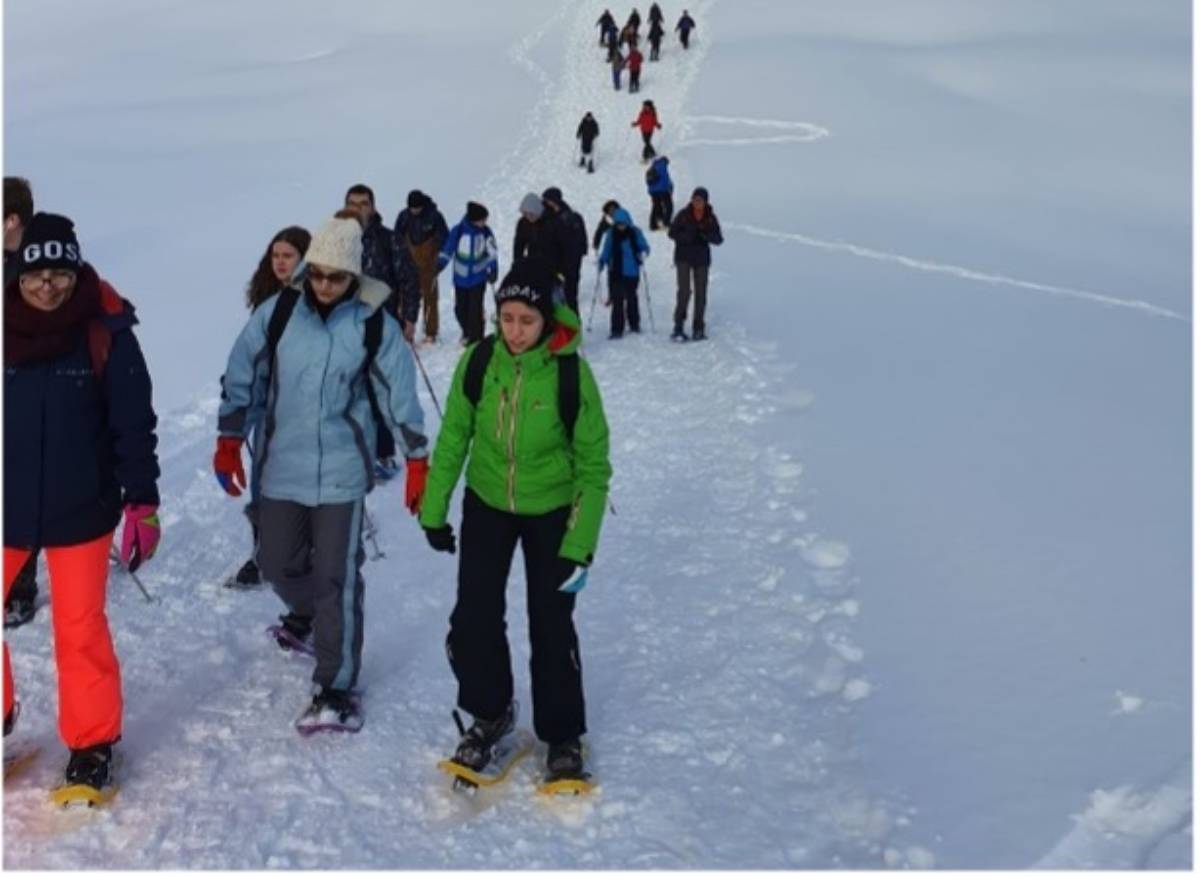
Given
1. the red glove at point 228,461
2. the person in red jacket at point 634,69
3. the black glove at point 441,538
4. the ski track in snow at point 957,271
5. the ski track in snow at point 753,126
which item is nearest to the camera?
the black glove at point 441,538

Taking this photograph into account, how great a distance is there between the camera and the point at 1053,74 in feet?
101

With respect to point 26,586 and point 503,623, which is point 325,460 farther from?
point 26,586

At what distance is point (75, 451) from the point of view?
373 centimetres

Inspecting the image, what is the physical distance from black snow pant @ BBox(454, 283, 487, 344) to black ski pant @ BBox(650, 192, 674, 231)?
25.4 feet

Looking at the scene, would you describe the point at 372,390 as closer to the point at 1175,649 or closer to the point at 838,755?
the point at 838,755

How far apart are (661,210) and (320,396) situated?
1472cm

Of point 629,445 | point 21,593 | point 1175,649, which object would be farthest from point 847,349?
point 21,593

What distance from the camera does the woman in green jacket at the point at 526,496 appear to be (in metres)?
3.98

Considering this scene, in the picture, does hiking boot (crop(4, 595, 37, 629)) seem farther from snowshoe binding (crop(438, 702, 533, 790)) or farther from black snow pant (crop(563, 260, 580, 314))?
black snow pant (crop(563, 260, 580, 314))

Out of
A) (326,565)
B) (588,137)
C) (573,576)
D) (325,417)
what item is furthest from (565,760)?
(588,137)

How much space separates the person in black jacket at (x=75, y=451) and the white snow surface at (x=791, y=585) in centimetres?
45

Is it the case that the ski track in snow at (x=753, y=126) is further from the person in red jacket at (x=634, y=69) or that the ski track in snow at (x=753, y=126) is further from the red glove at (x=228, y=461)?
the red glove at (x=228, y=461)

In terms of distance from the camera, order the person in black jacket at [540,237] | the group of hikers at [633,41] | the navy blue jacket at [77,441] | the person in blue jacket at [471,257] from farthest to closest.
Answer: the group of hikers at [633,41], the person in blue jacket at [471,257], the person in black jacket at [540,237], the navy blue jacket at [77,441]

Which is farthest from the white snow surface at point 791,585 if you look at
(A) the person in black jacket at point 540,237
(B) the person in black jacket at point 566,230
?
(A) the person in black jacket at point 540,237
